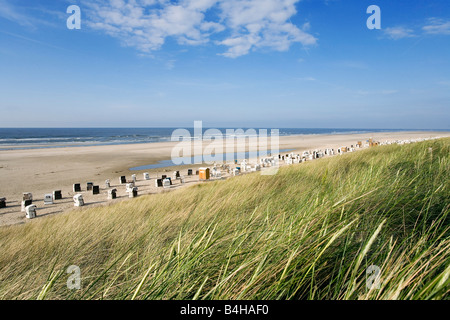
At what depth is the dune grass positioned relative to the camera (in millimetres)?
1198

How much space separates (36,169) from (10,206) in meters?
8.98

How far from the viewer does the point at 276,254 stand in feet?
4.64

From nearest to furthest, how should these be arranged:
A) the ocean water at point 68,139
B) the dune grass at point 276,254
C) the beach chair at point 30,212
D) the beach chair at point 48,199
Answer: the dune grass at point 276,254 → the beach chair at point 30,212 → the beach chair at point 48,199 → the ocean water at point 68,139

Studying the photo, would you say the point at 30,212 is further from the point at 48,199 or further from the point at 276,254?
the point at 276,254

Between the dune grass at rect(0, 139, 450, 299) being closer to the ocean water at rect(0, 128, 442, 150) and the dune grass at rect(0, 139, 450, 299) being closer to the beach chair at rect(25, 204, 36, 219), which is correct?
the beach chair at rect(25, 204, 36, 219)

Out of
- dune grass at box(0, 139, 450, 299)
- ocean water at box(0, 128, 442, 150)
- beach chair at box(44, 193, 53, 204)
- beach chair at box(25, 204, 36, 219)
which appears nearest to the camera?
dune grass at box(0, 139, 450, 299)

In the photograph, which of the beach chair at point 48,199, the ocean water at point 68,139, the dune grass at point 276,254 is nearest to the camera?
the dune grass at point 276,254

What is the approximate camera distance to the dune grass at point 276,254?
3.93ft

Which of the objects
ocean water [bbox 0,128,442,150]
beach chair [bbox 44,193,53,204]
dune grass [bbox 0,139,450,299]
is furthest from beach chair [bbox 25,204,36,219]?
ocean water [bbox 0,128,442,150]

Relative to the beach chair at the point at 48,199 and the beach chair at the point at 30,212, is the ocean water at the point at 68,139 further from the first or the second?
the beach chair at the point at 30,212

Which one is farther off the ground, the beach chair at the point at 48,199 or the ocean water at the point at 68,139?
the ocean water at the point at 68,139

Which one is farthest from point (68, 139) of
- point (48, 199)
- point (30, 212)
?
point (30, 212)

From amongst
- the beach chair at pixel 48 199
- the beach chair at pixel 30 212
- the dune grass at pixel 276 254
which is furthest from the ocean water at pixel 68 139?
the dune grass at pixel 276 254

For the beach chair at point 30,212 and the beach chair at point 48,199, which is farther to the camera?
the beach chair at point 48,199
